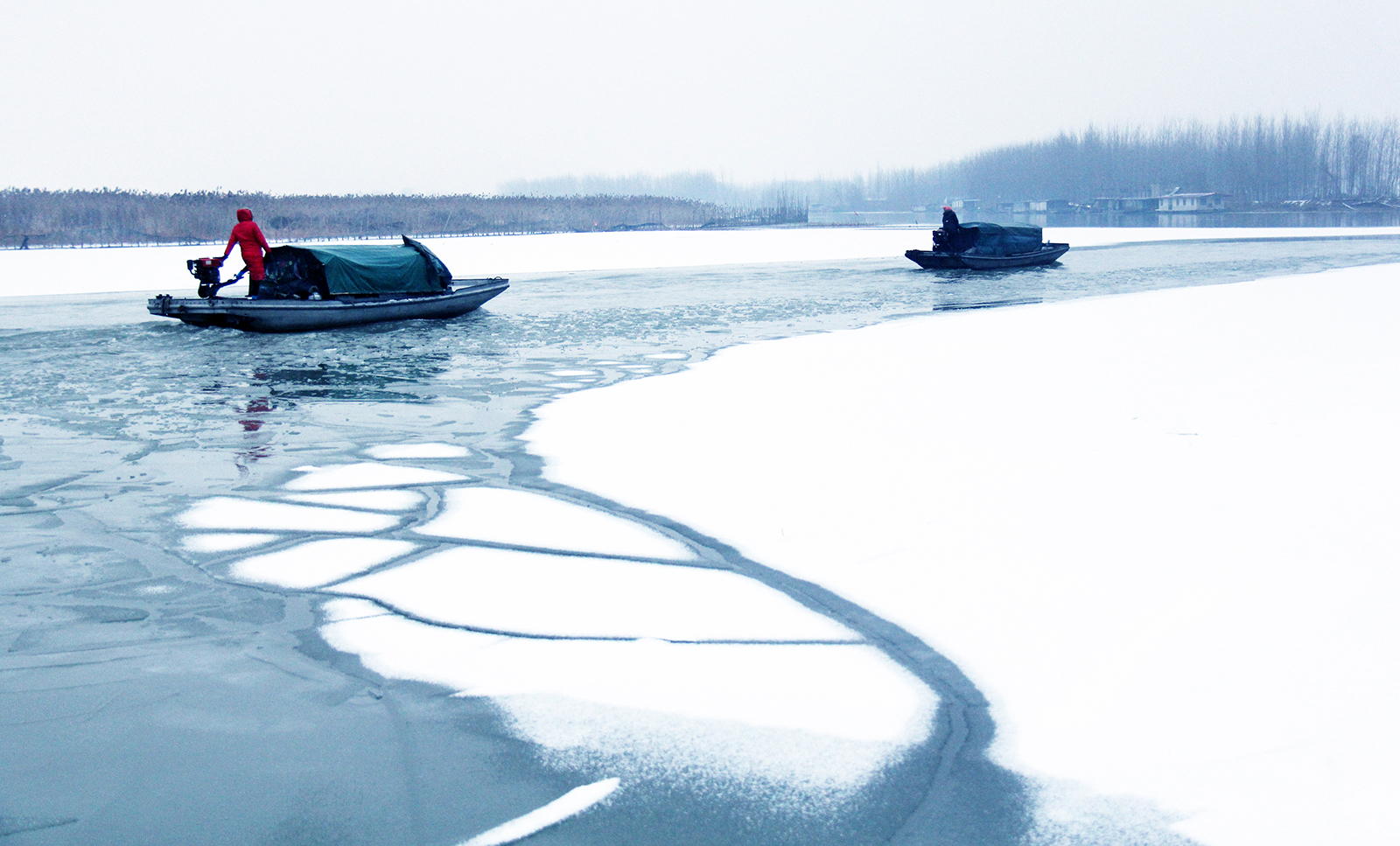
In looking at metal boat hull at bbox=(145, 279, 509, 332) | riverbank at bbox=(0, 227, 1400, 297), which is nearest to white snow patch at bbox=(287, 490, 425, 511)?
metal boat hull at bbox=(145, 279, 509, 332)

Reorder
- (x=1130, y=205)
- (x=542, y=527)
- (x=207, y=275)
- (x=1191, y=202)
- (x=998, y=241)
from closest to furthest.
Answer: (x=542, y=527) → (x=207, y=275) → (x=998, y=241) → (x=1191, y=202) → (x=1130, y=205)

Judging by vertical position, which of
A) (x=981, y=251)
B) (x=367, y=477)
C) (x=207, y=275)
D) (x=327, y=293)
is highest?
(x=207, y=275)

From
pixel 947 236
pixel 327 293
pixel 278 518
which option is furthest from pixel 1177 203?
pixel 278 518

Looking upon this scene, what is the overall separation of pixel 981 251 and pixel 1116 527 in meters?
28.2

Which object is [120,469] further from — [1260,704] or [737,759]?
[1260,704]

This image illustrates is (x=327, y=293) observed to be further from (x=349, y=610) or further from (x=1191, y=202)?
(x=1191, y=202)

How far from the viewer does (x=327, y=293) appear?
1938 centimetres

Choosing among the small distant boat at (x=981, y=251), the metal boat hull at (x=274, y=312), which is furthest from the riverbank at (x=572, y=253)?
the metal boat hull at (x=274, y=312)

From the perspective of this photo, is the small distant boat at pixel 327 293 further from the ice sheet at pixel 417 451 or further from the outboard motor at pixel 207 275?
the ice sheet at pixel 417 451

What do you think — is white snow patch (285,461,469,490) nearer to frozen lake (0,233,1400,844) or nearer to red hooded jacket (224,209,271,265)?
frozen lake (0,233,1400,844)

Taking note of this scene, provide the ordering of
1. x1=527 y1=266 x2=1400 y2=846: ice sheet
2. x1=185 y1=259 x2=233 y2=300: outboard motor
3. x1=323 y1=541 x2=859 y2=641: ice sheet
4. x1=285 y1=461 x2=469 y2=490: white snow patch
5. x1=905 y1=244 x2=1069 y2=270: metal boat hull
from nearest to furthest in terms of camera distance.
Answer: x1=527 y1=266 x2=1400 y2=846: ice sheet
x1=323 y1=541 x2=859 y2=641: ice sheet
x1=285 y1=461 x2=469 y2=490: white snow patch
x1=185 y1=259 x2=233 y2=300: outboard motor
x1=905 y1=244 x2=1069 y2=270: metal boat hull

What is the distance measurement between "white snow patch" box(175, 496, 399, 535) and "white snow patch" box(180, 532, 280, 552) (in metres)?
0.16

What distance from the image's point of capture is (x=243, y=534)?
6.14 meters

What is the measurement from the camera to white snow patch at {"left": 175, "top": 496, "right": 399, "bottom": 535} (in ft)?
20.7
